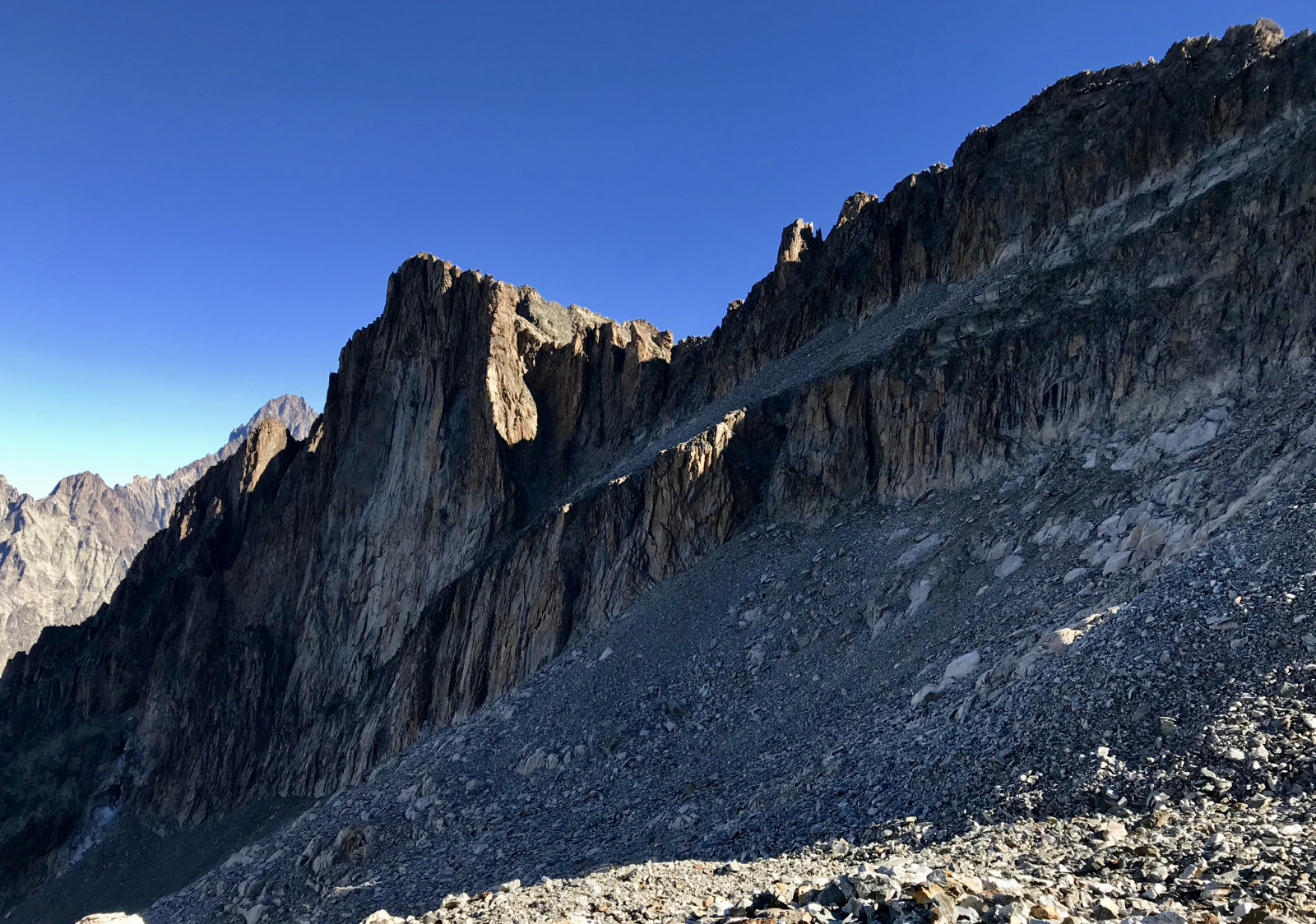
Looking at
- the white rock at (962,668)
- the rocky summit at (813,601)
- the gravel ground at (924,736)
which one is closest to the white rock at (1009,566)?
the gravel ground at (924,736)

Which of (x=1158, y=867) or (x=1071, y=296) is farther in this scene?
(x=1071, y=296)

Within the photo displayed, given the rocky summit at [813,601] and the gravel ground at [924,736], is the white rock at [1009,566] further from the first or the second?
the rocky summit at [813,601]

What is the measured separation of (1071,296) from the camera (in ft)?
117

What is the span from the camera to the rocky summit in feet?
46.7

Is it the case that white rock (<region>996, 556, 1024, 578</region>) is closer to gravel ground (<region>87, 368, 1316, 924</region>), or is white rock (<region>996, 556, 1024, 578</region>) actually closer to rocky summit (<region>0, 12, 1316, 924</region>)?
gravel ground (<region>87, 368, 1316, 924</region>)

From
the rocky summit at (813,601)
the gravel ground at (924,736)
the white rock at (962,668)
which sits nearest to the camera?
the gravel ground at (924,736)

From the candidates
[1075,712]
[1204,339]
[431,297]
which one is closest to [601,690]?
[1075,712]

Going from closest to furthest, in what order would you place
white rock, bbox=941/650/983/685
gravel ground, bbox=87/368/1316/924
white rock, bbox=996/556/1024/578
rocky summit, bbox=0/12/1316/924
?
gravel ground, bbox=87/368/1316/924
rocky summit, bbox=0/12/1316/924
white rock, bbox=941/650/983/685
white rock, bbox=996/556/1024/578

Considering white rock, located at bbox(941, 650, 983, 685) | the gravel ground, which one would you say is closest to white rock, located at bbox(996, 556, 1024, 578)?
the gravel ground

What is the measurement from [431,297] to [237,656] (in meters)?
30.9

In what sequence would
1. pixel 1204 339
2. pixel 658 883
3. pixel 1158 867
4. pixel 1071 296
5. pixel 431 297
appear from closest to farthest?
pixel 1158 867, pixel 658 883, pixel 1204 339, pixel 1071 296, pixel 431 297

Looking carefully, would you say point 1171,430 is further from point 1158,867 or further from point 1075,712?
point 1158,867

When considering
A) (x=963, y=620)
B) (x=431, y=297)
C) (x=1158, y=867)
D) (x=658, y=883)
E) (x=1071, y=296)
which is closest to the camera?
(x=1158, y=867)

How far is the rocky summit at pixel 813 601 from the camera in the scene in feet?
46.7
